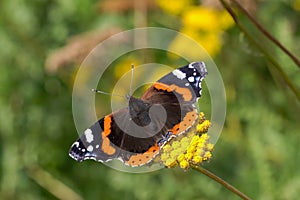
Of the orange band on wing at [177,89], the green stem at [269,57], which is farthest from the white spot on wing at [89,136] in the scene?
the green stem at [269,57]

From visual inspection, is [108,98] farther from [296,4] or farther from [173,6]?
[296,4]

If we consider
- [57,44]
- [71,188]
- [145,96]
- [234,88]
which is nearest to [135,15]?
[57,44]

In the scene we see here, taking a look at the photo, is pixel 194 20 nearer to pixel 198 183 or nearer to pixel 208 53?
pixel 208 53

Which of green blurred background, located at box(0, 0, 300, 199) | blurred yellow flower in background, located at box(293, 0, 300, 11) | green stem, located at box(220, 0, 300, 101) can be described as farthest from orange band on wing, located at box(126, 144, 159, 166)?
blurred yellow flower in background, located at box(293, 0, 300, 11)

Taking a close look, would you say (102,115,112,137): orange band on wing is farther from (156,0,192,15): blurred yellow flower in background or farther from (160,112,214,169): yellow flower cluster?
(156,0,192,15): blurred yellow flower in background

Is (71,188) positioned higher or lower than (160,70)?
lower

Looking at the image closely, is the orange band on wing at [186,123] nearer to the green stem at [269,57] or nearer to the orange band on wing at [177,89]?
the orange band on wing at [177,89]

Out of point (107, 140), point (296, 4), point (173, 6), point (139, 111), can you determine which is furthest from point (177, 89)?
point (173, 6)
